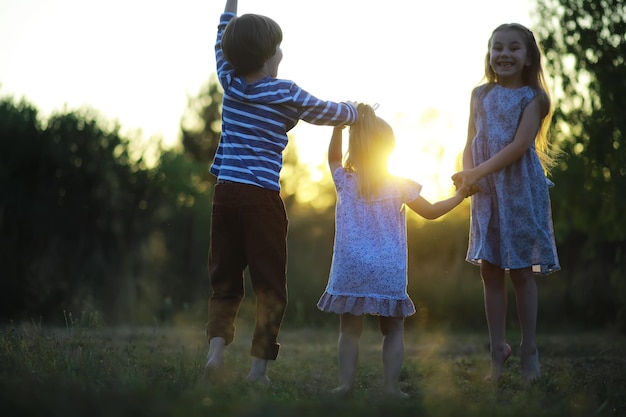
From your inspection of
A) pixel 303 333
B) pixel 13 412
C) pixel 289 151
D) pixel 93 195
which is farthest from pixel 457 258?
pixel 289 151

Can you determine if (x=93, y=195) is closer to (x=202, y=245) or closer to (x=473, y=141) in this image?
(x=202, y=245)

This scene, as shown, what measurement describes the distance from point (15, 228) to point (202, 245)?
11.8ft

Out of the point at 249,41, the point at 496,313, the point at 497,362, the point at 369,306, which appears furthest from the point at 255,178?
the point at 497,362

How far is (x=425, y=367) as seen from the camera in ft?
17.9

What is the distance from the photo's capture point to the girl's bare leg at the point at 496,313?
486 centimetres

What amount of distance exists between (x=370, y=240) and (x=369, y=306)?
0.39 meters

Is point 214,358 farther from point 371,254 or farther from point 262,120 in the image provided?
point 262,120

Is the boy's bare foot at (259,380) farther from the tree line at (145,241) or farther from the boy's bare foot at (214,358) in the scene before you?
the tree line at (145,241)

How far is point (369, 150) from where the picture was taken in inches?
182

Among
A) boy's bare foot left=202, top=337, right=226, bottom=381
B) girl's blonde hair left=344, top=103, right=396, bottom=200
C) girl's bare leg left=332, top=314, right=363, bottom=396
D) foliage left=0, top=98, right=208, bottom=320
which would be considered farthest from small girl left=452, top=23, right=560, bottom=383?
foliage left=0, top=98, right=208, bottom=320

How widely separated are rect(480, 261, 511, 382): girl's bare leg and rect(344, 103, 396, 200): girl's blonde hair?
97cm

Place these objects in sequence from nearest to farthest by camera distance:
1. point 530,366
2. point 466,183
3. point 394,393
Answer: point 394,393, point 530,366, point 466,183

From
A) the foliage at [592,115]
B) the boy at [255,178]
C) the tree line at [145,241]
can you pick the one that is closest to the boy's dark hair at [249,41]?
the boy at [255,178]

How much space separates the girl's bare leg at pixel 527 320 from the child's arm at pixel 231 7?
2.36m
